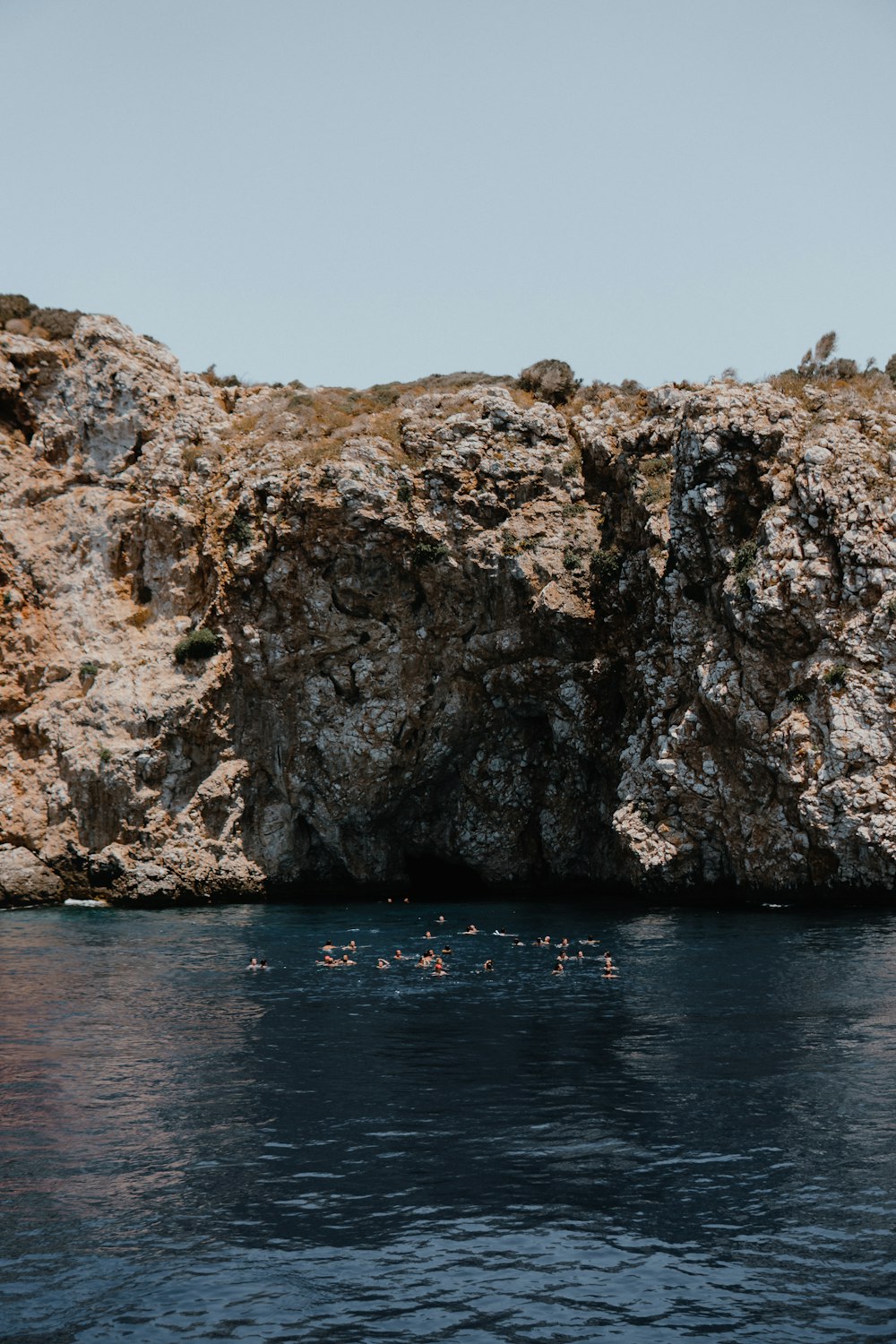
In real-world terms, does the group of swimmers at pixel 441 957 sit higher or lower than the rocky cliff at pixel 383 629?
lower

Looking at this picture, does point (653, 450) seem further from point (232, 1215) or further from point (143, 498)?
point (232, 1215)

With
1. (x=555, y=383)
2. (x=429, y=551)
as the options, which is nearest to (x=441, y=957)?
(x=429, y=551)

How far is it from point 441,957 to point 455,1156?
23.8 m

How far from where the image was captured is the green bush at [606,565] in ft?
213

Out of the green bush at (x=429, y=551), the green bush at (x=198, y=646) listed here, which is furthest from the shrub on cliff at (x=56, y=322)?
the green bush at (x=429, y=551)

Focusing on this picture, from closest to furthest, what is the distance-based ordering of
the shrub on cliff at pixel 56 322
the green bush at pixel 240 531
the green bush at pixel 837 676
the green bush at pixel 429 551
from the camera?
1. the green bush at pixel 837 676
2. the green bush at pixel 429 551
3. the green bush at pixel 240 531
4. the shrub on cliff at pixel 56 322

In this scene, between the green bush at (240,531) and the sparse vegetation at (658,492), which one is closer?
the sparse vegetation at (658,492)

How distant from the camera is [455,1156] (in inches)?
855

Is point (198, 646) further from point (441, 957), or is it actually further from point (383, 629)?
point (441, 957)

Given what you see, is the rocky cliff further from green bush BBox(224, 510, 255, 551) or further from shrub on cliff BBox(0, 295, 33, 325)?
shrub on cliff BBox(0, 295, 33, 325)

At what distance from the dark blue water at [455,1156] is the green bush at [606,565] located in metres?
28.4

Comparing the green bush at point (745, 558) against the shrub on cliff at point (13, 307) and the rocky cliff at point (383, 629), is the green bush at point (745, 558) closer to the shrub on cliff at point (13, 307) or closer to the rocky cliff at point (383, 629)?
the rocky cliff at point (383, 629)

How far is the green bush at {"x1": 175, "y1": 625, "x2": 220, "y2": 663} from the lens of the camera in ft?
219

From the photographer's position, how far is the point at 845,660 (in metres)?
53.8
